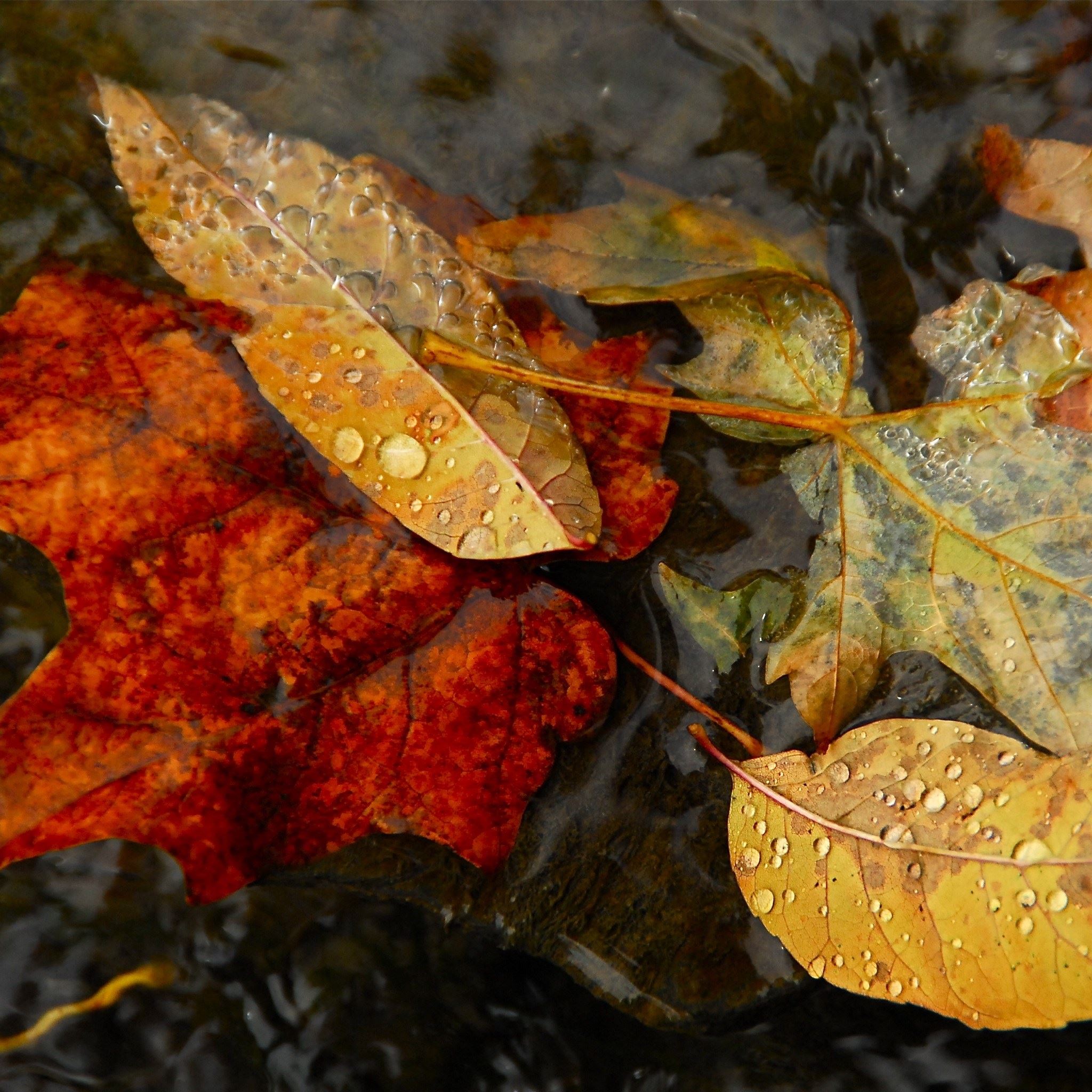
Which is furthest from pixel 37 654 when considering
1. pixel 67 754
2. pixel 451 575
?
pixel 451 575

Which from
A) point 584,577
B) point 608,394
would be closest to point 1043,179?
point 608,394

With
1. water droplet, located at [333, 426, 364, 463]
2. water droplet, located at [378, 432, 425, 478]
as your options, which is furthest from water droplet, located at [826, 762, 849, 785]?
water droplet, located at [333, 426, 364, 463]

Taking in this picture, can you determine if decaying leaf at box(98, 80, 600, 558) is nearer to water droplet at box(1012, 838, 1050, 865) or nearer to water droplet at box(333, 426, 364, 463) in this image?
water droplet at box(333, 426, 364, 463)

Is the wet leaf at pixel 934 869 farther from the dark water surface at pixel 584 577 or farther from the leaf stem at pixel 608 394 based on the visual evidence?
the leaf stem at pixel 608 394

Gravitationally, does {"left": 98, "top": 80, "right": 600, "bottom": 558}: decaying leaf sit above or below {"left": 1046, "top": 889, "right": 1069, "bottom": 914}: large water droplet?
above

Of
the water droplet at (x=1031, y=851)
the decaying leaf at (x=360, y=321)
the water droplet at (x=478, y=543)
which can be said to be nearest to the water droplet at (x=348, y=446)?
the decaying leaf at (x=360, y=321)

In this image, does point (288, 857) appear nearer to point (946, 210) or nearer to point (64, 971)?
point (64, 971)
